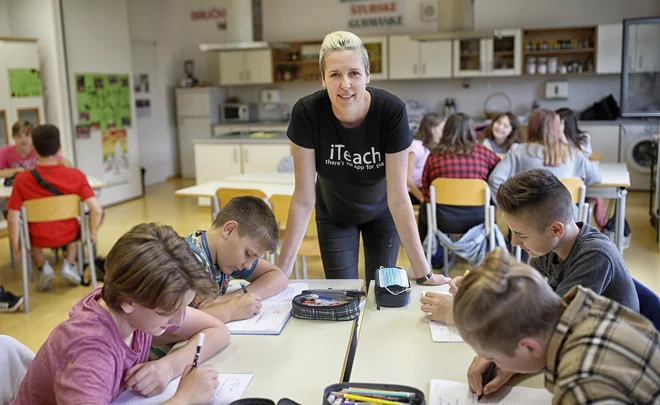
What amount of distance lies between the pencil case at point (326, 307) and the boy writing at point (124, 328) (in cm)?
47

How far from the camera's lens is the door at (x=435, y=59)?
825 centimetres

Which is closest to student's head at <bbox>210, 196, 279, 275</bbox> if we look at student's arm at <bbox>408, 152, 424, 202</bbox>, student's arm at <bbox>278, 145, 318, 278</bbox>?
student's arm at <bbox>278, 145, 318, 278</bbox>

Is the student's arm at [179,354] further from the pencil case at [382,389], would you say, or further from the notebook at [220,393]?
the pencil case at [382,389]

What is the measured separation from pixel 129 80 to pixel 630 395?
783 centimetres

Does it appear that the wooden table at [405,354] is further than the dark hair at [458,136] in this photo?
No

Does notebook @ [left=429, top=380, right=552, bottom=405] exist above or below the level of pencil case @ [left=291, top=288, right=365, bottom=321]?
below

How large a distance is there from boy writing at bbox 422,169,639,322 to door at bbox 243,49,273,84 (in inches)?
304

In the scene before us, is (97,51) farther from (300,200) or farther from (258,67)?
(300,200)

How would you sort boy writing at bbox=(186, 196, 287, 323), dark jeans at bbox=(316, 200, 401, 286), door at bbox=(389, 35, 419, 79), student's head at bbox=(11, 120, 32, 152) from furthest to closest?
door at bbox=(389, 35, 419, 79)
student's head at bbox=(11, 120, 32, 152)
dark jeans at bbox=(316, 200, 401, 286)
boy writing at bbox=(186, 196, 287, 323)

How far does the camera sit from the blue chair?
1.56 m

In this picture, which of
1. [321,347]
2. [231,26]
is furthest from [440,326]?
[231,26]

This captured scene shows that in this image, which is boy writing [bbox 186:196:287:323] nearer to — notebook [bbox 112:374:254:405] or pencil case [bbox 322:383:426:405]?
notebook [bbox 112:374:254:405]

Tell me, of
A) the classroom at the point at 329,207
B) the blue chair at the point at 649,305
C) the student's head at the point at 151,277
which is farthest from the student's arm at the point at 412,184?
the student's head at the point at 151,277

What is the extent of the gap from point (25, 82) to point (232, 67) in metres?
3.43
